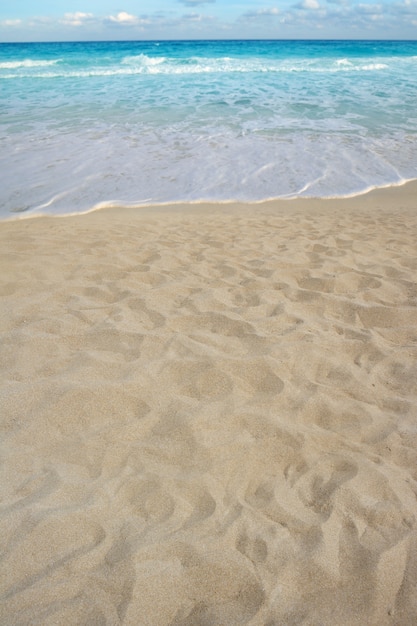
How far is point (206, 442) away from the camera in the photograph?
227 cm

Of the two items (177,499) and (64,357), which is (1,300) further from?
(177,499)

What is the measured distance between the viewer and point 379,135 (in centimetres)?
1062

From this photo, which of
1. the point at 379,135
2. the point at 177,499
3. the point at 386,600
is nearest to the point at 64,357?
the point at 177,499

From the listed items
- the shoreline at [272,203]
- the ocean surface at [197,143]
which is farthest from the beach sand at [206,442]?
the ocean surface at [197,143]

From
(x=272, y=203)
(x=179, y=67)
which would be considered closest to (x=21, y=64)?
(x=179, y=67)

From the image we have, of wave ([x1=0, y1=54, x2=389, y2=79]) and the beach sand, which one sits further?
wave ([x1=0, y1=54, x2=389, y2=79])

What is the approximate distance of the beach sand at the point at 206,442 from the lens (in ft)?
5.41

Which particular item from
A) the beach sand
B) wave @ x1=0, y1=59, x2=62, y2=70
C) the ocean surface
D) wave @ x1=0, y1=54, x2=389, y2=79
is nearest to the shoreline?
the ocean surface

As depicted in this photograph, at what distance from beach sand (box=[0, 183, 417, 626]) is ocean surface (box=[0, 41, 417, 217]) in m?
3.47

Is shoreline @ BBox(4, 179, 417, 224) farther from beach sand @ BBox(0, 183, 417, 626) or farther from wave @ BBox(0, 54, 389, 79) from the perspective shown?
wave @ BBox(0, 54, 389, 79)

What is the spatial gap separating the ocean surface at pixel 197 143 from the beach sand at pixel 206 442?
11.4 feet

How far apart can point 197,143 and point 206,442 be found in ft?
27.9

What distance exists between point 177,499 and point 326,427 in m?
0.87

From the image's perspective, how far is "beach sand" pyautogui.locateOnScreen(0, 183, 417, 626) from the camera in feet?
5.41
